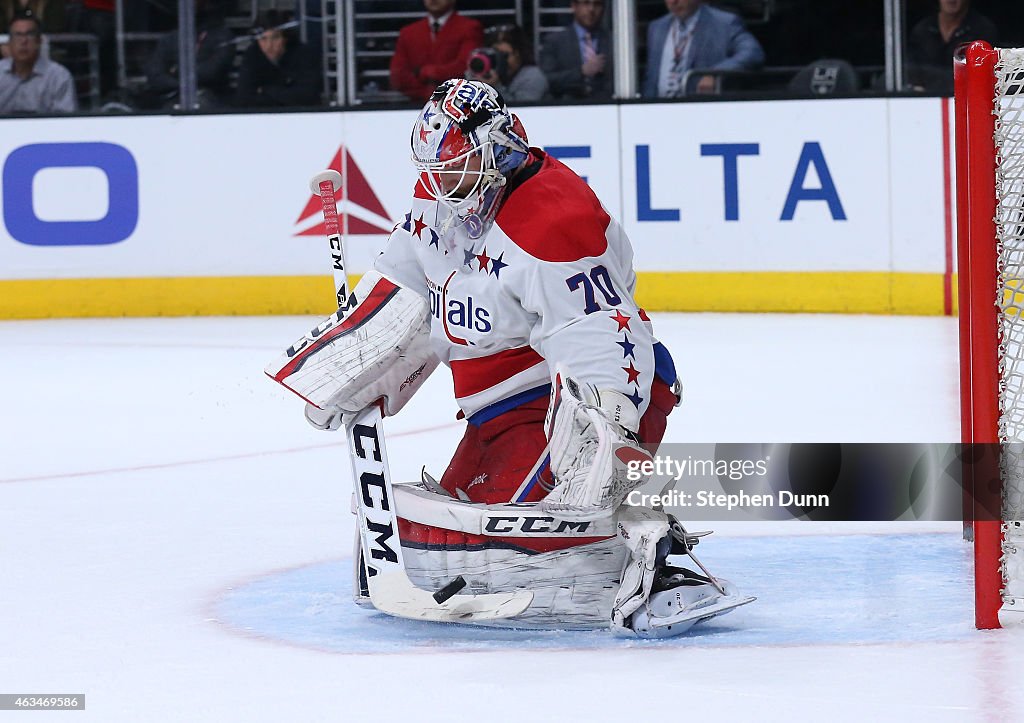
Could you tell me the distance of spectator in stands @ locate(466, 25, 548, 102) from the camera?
770 centimetres

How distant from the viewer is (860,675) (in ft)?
→ 7.84

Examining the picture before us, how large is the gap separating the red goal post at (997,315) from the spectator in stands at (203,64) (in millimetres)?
5698

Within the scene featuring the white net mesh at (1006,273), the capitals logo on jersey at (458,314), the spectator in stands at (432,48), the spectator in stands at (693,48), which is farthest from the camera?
the spectator in stands at (432,48)

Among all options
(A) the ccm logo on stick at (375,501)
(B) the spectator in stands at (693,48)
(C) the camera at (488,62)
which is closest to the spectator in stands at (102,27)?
(C) the camera at (488,62)

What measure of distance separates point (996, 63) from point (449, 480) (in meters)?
1.11

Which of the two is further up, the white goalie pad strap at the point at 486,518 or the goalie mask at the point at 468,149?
the goalie mask at the point at 468,149

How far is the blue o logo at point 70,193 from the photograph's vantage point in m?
7.77

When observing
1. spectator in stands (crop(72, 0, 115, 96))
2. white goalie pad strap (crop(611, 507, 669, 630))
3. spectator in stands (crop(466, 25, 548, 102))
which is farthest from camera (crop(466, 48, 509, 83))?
white goalie pad strap (crop(611, 507, 669, 630))

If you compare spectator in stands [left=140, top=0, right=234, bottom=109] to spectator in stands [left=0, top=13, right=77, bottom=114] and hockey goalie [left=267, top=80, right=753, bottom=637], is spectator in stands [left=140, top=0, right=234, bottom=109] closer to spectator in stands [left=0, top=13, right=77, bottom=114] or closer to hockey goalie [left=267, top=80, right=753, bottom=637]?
spectator in stands [left=0, top=13, right=77, bottom=114]

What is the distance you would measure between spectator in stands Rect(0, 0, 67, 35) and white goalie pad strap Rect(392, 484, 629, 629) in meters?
6.06

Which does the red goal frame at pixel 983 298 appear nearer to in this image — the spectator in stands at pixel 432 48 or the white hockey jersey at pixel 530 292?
the white hockey jersey at pixel 530 292

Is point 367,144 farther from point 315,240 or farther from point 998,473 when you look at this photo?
point 998,473

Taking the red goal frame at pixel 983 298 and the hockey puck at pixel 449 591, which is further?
the hockey puck at pixel 449 591

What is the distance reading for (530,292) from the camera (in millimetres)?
2619
